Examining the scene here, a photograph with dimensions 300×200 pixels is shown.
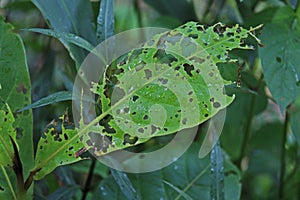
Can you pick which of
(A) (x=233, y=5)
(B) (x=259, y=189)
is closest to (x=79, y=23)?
(A) (x=233, y=5)

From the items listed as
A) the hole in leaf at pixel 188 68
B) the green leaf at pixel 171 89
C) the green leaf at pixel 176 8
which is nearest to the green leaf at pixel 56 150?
the green leaf at pixel 171 89

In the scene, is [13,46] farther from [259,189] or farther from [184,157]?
[259,189]

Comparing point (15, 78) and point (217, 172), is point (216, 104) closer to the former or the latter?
point (217, 172)

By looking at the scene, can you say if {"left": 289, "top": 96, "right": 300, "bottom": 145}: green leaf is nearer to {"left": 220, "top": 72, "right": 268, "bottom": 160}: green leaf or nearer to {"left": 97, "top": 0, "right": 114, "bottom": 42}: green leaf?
{"left": 220, "top": 72, "right": 268, "bottom": 160}: green leaf

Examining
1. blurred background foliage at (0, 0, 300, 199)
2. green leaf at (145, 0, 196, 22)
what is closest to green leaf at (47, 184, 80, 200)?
blurred background foliage at (0, 0, 300, 199)

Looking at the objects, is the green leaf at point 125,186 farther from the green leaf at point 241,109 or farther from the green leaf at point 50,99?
the green leaf at point 241,109

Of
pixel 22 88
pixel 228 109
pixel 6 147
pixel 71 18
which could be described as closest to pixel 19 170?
pixel 6 147
